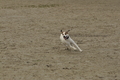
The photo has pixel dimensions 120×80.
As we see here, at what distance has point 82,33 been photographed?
1380 cm

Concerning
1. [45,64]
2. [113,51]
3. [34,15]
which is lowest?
[45,64]

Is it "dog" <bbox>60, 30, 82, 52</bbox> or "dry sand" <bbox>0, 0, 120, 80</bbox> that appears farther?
"dog" <bbox>60, 30, 82, 52</bbox>

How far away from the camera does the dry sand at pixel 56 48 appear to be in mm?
8203

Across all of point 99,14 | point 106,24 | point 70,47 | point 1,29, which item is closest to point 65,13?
point 99,14

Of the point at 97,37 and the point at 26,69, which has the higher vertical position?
the point at 97,37

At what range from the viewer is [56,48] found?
11062 mm

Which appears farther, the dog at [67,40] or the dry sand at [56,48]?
the dog at [67,40]

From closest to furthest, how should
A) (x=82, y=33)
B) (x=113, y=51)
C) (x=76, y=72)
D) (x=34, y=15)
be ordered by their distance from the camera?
1. (x=76, y=72)
2. (x=113, y=51)
3. (x=82, y=33)
4. (x=34, y=15)

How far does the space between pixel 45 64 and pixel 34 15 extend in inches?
420

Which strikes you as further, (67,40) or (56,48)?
(56,48)

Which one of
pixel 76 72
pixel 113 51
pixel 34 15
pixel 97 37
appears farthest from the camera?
pixel 34 15

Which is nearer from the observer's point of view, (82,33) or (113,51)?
(113,51)

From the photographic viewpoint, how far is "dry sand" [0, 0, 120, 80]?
8203 millimetres

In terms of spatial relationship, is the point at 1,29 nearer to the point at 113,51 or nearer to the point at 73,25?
the point at 73,25
